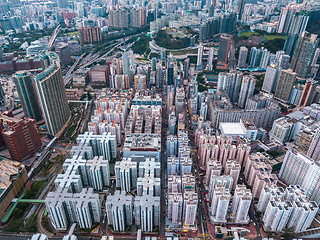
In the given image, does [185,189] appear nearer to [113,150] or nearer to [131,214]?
[131,214]

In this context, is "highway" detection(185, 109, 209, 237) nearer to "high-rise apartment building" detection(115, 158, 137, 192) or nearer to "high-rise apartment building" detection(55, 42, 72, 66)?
"high-rise apartment building" detection(115, 158, 137, 192)

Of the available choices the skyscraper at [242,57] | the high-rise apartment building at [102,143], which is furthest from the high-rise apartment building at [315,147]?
the skyscraper at [242,57]

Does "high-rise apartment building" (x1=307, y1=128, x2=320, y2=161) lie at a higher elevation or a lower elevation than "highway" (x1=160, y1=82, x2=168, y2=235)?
higher

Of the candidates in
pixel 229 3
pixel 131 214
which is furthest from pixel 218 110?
pixel 229 3

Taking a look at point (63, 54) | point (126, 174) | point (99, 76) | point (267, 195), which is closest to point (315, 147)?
point (267, 195)

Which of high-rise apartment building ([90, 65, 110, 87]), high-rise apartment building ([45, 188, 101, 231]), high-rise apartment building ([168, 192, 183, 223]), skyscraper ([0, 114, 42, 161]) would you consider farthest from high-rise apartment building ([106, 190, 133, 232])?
high-rise apartment building ([90, 65, 110, 87])

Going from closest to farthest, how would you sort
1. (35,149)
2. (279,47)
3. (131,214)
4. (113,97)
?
(131,214) → (35,149) → (113,97) → (279,47)
